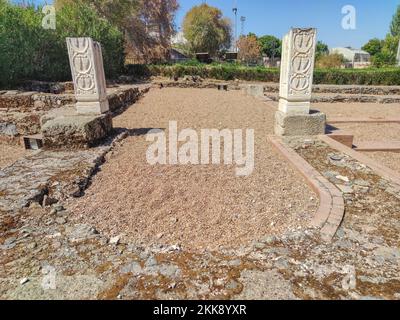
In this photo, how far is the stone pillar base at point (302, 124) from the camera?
472 centimetres

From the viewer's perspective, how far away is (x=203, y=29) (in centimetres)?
3253

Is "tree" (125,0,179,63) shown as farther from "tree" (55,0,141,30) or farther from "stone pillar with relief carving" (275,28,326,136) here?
"stone pillar with relief carving" (275,28,326,136)

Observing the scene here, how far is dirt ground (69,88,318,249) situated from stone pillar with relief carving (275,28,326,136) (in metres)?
0.86

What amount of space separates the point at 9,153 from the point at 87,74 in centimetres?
216

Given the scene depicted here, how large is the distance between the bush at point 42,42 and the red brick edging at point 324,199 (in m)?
12.2

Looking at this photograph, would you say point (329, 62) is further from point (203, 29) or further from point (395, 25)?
point (395, 25)

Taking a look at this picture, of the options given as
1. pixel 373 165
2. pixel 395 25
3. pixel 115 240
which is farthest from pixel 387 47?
pixel 115 240

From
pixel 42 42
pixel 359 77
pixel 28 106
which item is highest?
pixel 42 42

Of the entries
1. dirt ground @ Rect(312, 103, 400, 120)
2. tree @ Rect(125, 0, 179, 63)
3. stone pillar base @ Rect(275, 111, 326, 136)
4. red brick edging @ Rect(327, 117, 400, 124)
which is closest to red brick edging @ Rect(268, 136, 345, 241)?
stone pillar base @ Rect(275, 111, 326, 136)

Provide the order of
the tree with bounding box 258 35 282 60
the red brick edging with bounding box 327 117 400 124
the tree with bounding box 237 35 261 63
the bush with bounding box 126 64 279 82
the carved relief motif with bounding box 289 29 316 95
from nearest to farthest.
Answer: the carved relief motif with bounding box 289 29 316 95 → the red brick edging with bounding box 327 117 400 124 → the bush with bounding box 126 64 279 82 → the tree with bounding box 237 35 261 63 → the tree with bounding box 258 35 282 60

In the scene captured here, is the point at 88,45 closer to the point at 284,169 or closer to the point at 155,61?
the point at 284,169

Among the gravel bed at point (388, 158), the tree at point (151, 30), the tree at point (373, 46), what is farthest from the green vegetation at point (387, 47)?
the gravel bed at point (388, 158)

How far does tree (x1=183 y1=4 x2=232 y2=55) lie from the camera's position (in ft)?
107
